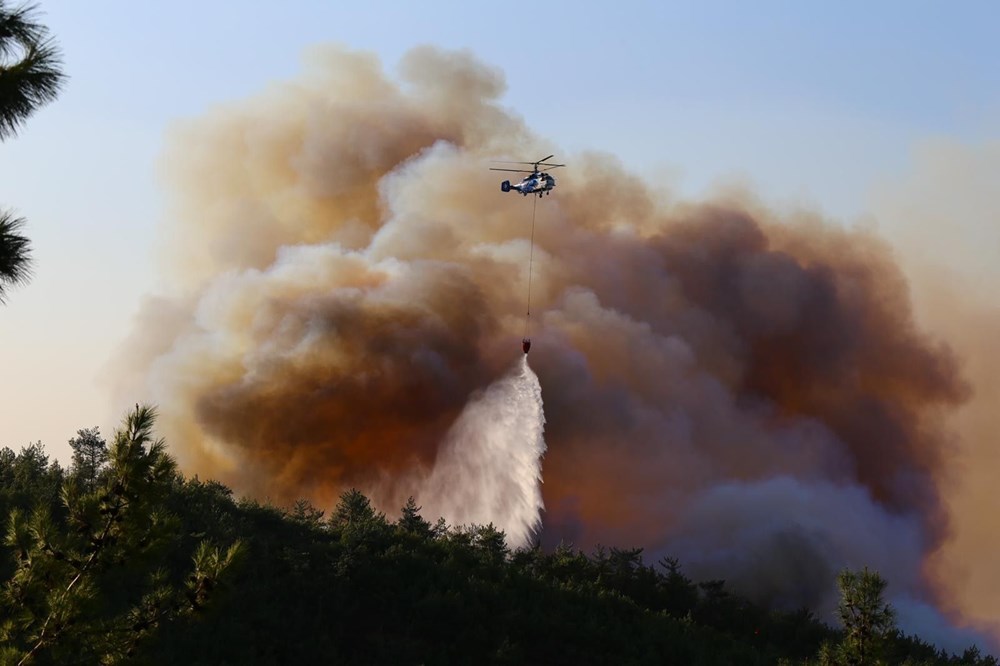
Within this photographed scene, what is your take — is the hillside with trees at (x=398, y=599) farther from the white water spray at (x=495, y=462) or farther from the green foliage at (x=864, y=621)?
the white water spray at (x=495, y=462)

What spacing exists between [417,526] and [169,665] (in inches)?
1282

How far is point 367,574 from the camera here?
53.6 m

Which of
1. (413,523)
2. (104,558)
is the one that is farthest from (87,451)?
(104,558)

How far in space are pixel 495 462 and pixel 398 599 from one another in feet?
143

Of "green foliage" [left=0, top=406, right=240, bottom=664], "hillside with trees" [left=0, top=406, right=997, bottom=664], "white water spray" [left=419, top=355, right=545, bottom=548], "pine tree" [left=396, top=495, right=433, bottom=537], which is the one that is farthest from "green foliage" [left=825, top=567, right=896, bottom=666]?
"white water spray" [left=419, top=355, right=545, bottom=548]

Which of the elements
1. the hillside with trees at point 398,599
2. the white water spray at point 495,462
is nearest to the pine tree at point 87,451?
the hillside with trees at point 398,599

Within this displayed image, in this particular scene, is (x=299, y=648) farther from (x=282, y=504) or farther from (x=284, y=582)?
(x=282, y=504)

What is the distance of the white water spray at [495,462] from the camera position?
3620 inches

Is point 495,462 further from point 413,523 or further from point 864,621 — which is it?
point 864,621

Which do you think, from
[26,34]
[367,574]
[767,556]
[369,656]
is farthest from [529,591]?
[767,556]

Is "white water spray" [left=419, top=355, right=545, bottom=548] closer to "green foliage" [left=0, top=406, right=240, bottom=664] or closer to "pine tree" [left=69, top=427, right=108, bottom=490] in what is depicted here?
"pine tree" [left=69, top=427, right=108, bottom=490]

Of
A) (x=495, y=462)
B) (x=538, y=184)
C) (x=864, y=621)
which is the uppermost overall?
(x=538, y=184)

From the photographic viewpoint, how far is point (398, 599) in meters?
52.0

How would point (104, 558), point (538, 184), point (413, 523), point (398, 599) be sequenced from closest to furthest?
point (104, 558) < point (398, 599) < point (413, 523) < point (538, 184)
